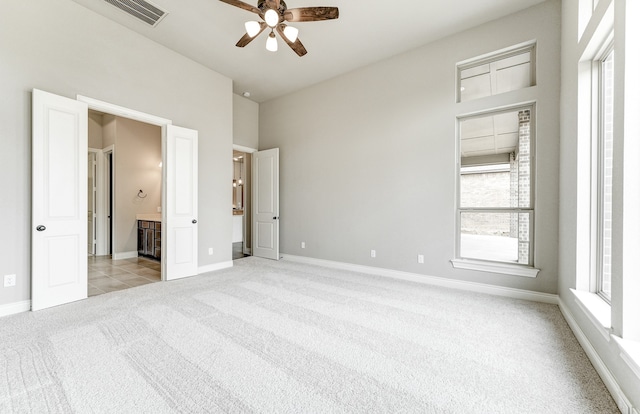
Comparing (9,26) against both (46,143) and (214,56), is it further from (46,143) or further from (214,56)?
(214,56)

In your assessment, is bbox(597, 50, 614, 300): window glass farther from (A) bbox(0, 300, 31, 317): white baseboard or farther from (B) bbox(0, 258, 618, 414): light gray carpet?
(A) bbox(0, 300, 31, 317): white baseboard

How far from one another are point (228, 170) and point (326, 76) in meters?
2.54

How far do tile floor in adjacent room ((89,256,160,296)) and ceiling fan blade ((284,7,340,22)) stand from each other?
13.2 feet

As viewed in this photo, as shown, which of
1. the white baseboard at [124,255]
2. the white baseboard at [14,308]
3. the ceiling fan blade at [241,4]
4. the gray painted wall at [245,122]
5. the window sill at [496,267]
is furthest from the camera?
the gray painted wall at [245,122]

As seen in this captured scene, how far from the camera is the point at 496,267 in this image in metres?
3.53

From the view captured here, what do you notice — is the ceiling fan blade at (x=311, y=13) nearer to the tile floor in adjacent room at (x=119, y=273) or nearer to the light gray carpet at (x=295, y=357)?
the light gray carpet at (x=295, y=357)

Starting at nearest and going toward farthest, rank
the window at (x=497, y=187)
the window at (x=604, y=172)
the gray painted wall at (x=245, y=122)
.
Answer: the window at (x=604, y=172) → the window at (x=497, y=187) → the gray painted wall at (x=245, y=122)

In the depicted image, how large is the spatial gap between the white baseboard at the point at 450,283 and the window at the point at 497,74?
2.57 meters

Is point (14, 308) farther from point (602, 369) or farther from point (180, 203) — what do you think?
point (602, 369)

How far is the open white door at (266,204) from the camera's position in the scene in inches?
229

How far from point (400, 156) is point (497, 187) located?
54.7 inches

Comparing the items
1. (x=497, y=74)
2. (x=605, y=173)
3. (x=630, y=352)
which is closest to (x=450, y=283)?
(x=605, y=173)

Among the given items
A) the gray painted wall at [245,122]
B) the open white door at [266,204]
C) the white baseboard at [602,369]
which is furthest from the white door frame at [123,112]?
the white baseboard at [602,369]

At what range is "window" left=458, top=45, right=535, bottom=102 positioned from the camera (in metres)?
3.48
